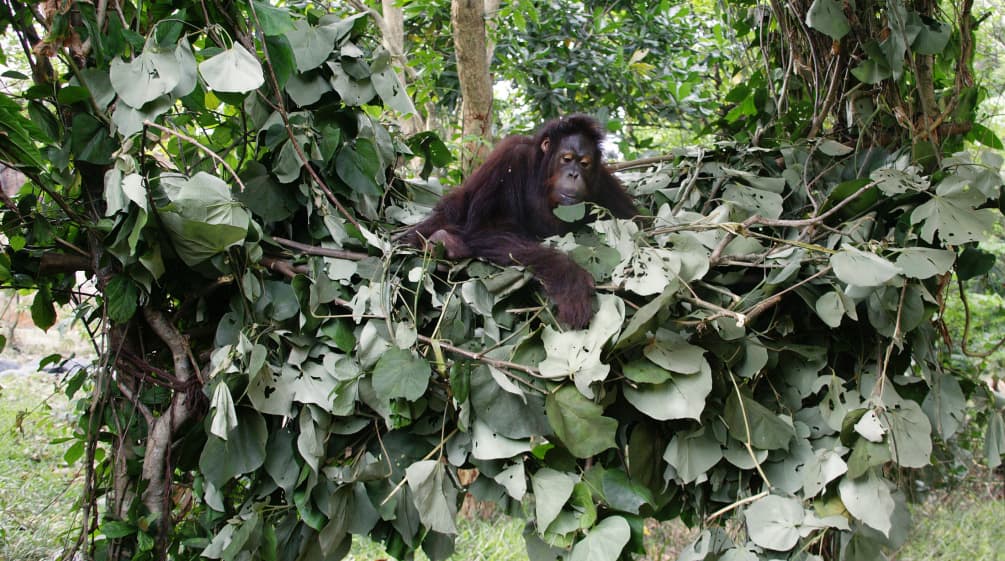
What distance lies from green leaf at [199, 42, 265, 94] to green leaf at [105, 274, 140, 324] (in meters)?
0.59

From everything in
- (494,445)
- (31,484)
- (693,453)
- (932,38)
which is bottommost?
(31,484)

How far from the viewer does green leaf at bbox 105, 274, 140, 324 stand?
200 centimetres

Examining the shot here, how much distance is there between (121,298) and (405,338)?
0.79 meters

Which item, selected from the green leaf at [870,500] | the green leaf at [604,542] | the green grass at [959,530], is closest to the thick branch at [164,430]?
the green leaf at [604,542]

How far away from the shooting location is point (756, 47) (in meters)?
3.48

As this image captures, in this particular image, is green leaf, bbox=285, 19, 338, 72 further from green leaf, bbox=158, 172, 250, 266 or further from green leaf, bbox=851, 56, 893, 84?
green leaf, bbox=851, 56, 893, 84

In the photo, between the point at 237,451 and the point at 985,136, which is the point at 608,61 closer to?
the point at 985,136

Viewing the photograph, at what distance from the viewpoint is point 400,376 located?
1.86 meters

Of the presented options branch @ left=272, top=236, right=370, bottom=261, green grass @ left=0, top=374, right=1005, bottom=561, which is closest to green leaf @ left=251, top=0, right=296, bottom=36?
branch @ left=272, top=236, right=370, bottom=261

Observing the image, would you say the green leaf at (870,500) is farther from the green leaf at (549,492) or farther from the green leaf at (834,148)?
the green leaf at (834,148)

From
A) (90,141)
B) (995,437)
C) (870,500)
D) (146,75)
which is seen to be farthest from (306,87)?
(995,437)

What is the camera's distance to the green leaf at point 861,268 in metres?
1.72

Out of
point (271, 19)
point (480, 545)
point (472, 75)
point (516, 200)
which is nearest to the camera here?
point (271, 19)

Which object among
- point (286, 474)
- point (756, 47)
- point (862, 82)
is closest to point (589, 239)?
point (862, 82)
